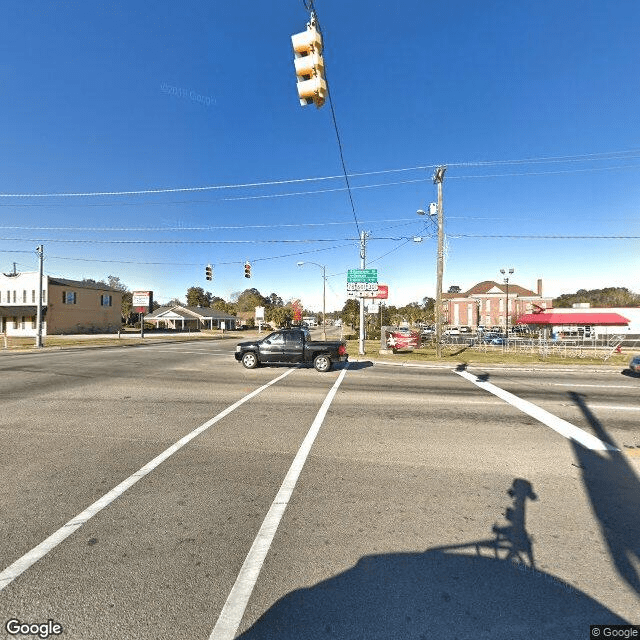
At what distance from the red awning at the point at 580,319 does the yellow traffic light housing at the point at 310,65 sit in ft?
165

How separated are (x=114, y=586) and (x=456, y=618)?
2.63m

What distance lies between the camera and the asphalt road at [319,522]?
8.36ft

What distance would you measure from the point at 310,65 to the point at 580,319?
53.9 m

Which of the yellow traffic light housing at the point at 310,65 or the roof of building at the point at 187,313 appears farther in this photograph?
the roof of building at the point at 187,313

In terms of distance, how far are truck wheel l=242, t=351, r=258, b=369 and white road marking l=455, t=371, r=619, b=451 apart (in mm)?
9285

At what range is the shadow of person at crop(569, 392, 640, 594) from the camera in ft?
10.4

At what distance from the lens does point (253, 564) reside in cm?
305

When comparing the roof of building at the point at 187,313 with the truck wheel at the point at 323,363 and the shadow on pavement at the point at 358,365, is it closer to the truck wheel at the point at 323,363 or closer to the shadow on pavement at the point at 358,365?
the shadow on pavement at the point at 358,365

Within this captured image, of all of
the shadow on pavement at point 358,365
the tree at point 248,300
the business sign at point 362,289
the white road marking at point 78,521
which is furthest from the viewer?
the tree at point 248,300

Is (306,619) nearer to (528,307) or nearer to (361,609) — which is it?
(361,609)

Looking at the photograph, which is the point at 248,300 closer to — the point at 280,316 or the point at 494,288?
the point at 280,316

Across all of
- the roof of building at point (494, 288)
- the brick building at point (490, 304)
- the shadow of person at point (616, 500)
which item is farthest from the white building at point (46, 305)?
the roof of building at point (494, 288)

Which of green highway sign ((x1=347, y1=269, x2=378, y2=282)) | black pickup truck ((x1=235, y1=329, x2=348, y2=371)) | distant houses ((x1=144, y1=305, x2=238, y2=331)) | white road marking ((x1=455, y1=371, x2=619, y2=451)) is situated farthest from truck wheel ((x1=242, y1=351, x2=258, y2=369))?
distant houses ((x1=144, y1=305, x2=238, y2=331))

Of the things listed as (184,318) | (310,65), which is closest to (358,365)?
(310,65)
